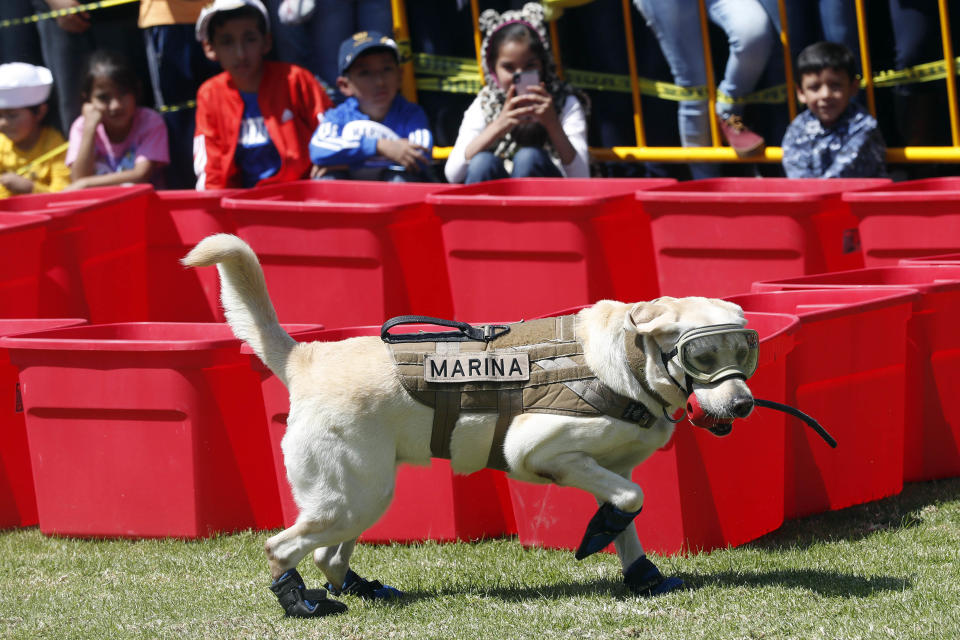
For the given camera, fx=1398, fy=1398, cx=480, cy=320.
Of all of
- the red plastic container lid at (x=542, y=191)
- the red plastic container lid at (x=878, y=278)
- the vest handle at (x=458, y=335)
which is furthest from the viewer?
the red plastic container lid at (x=542, y=191)

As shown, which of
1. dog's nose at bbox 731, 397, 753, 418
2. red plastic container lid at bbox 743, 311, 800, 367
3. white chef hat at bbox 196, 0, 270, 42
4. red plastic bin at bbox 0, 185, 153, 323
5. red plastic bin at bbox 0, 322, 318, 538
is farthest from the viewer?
white chef hat at bbox 196, 0, 270, 42

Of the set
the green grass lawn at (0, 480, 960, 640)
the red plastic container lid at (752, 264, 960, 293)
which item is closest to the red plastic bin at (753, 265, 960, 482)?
the red plastic container lid at (752, 264, 960, 293)

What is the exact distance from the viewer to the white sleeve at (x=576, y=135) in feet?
25.7

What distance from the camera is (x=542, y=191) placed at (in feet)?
24.1

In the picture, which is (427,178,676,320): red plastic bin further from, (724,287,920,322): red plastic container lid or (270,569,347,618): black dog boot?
(270,569,347,618): black dog boot

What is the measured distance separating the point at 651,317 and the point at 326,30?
578 cm

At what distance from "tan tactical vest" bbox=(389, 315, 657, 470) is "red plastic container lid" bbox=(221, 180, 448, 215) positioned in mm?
2798

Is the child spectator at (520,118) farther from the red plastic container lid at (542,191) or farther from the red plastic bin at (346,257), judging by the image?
the red plastic bin at (346,257)

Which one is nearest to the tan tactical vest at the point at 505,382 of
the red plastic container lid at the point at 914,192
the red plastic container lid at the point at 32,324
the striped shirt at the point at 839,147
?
the red plastic container lid at the point at 32,324

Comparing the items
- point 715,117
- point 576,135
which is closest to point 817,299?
point 576,135

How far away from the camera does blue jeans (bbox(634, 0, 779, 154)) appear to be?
25.3 ft

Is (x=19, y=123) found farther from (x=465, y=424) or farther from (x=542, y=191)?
(x=465, y=424)

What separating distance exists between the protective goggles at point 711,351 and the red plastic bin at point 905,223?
2.65m

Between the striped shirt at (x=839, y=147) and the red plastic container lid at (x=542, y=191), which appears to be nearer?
the red plastic container lid at (x=542, y=191)
